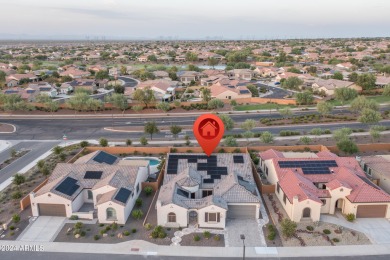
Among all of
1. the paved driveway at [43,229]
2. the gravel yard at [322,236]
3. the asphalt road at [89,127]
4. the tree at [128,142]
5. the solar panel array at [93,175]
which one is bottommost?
the paved driveway at [43,229]

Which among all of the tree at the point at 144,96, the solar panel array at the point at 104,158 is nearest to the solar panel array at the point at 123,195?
the solar panel array at the point at 104,158

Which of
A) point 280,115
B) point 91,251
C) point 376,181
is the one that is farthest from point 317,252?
point 280,115

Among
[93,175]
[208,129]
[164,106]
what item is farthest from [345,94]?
[93,175]

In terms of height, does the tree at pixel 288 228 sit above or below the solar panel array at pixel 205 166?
below

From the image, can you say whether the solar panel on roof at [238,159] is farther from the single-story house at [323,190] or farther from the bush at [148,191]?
the bush at [148,191]

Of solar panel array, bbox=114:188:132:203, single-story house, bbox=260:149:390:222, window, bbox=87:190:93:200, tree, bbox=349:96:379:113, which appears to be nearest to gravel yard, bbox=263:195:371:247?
single-story house, bbox=260:149:390:222

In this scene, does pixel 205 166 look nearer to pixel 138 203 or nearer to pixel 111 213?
pixel 138 203

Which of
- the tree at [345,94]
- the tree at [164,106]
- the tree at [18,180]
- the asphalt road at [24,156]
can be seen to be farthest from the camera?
the tree at [345,94]
